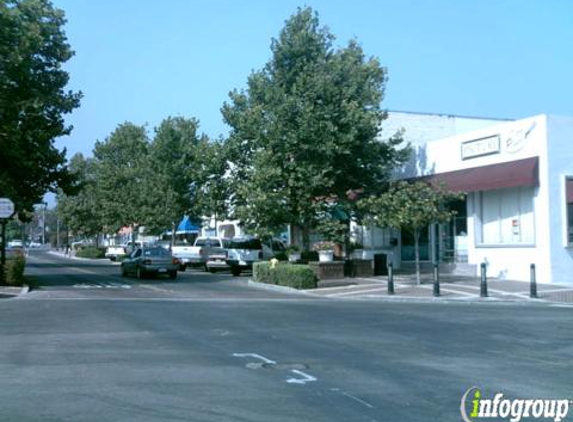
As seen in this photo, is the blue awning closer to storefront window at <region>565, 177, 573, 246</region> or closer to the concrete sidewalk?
the concrete sidewalk

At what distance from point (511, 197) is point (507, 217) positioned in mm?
827

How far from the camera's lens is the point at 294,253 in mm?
32250

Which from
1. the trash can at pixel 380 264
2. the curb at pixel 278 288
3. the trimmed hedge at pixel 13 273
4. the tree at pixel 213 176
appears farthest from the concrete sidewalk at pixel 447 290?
the trimmed hedge at pixel 13 273

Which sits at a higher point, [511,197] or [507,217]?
[511,197]

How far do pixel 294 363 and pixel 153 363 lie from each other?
2038mm

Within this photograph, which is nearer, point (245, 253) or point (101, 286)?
point (101, 286)

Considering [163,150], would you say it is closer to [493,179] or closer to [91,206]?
[91,206]

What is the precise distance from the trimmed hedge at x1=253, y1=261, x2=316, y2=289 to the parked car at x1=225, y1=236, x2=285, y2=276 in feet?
20.3

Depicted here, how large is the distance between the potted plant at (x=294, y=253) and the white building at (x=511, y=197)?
253 inches

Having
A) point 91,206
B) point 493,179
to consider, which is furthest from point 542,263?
point 91,206

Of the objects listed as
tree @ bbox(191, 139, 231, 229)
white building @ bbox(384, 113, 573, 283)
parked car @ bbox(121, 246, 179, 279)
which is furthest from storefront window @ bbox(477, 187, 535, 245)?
parked car @ bbox(121, 246, 179, 279)

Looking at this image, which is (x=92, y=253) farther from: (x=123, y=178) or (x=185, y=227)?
(x=185, y=227)

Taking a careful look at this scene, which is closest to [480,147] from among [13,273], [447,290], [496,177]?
[496,177]

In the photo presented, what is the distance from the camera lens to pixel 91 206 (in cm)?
6781
